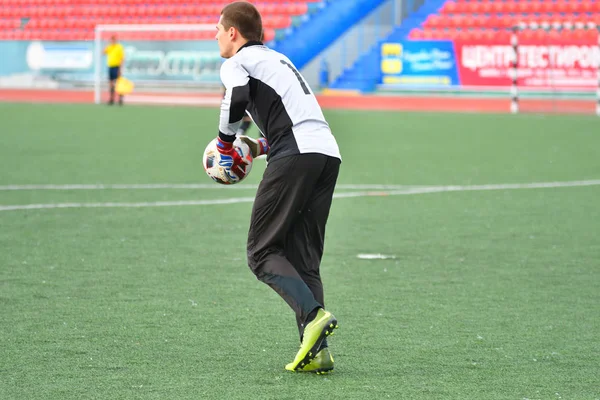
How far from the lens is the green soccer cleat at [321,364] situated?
4570mm

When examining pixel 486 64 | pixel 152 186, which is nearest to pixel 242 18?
pixel 152 186

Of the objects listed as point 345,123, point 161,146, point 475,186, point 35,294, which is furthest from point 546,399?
point 345,123

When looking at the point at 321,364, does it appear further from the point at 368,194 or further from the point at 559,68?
the point at 559,68

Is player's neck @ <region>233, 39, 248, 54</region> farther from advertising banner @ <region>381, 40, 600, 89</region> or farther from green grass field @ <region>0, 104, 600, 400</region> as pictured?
advertising banner @ <region>381, 40, 600, 89</region>

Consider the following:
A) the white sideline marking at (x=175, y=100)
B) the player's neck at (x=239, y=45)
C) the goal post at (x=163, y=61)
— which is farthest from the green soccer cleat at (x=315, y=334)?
the goal post at (x=163, y=61)

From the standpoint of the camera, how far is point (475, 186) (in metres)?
11.9

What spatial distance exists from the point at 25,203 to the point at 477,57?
2051cm

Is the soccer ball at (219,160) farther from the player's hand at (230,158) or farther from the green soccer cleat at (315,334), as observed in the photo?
the green soccer cleat at (315,334)

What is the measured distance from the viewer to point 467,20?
31.8m

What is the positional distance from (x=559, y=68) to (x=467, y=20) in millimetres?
5107

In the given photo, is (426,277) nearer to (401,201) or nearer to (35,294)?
(35,294)

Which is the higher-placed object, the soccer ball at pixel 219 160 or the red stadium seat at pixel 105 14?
the soccer ball at pixel 219 160

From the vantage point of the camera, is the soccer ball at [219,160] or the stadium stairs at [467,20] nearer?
the soccer ball at [219,160]

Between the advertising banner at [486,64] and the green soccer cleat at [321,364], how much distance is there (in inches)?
925
